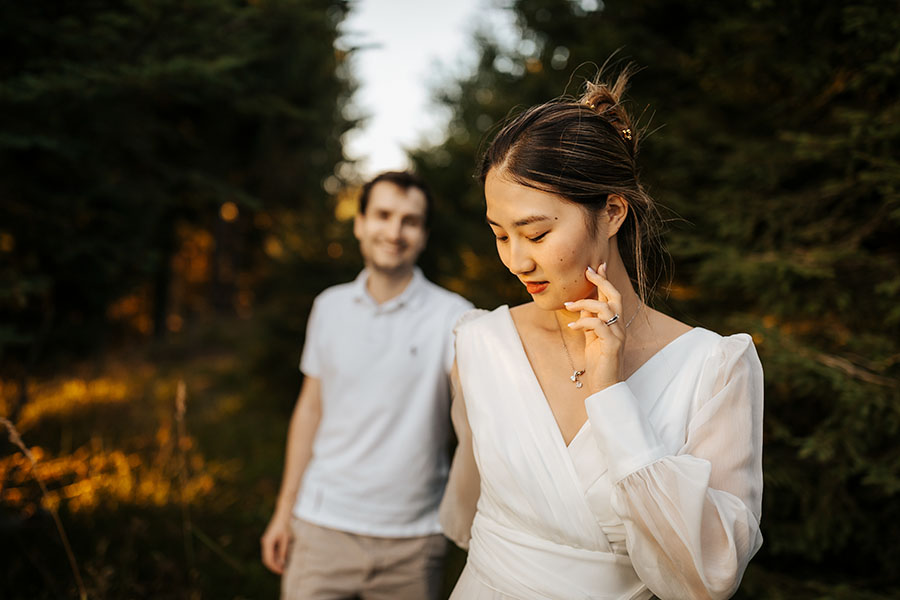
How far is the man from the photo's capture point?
8.30 feet

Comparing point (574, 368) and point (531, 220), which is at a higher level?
point (531, 220)

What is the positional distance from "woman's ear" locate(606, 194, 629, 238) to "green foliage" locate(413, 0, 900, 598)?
439mm

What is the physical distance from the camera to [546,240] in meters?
1.50

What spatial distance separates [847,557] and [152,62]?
457 cm

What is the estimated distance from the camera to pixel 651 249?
182cm

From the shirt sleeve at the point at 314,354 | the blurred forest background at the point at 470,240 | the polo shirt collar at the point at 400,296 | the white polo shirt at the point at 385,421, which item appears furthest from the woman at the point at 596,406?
the shirt sleeve at the point at 314,354

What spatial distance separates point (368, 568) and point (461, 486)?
2.54 feet

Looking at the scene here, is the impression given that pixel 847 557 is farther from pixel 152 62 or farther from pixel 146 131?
pixel 146 131

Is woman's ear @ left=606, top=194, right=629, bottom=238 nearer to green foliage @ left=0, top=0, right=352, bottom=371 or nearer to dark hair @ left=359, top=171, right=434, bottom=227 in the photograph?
dark hair @ left=359, top=171, right=434, bottom=227

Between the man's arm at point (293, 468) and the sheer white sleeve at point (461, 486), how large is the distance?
95 centimetres

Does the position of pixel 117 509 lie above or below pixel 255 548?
above

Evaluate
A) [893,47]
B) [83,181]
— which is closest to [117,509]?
[83,181]

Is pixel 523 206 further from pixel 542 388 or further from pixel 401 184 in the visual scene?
pixel 401 184

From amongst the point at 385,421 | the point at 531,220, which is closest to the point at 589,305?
the point at 531,220
